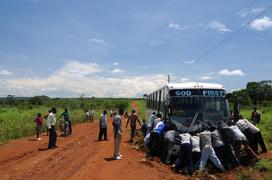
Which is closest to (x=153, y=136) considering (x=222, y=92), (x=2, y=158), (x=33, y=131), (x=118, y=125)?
(x=118, y=125)

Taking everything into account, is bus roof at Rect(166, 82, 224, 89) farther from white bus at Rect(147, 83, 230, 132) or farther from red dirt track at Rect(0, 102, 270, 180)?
red dirt track at Rect(0, 102, 270, 180)

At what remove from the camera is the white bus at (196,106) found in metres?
14.8

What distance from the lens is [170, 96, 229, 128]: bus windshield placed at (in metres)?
14.8

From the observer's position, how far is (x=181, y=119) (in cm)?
1496

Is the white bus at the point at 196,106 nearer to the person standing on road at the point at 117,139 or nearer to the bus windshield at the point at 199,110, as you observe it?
the bus windshield at the point at 199,110

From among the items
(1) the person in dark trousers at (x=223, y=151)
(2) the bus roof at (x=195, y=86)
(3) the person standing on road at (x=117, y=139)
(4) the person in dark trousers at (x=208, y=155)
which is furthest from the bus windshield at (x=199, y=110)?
(3) the person standing on road at (x=117, y=139)

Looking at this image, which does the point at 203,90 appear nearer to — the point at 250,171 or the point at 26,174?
the point at 250,171

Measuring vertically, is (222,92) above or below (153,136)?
above

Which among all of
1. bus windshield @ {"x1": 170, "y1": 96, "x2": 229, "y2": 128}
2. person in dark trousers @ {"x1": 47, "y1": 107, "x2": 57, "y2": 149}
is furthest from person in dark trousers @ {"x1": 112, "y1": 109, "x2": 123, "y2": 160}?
person in dark trousers @ {"x1": 47, "y1": 107, "x2": 57, "y2": 149}

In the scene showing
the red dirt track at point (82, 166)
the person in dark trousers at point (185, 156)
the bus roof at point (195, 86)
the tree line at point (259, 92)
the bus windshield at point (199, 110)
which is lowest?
the red dirt track at point (82, 166)

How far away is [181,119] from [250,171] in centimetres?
400

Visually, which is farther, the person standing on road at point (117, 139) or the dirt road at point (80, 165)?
the person standing on road at point (117, 139)

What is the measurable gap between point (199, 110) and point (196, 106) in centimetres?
23

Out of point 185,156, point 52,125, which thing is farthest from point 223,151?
point 52,125
